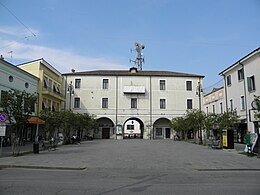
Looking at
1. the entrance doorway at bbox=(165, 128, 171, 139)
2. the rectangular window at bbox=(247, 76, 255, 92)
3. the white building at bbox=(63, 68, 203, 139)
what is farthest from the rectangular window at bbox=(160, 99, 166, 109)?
the rectangular window at bbox=(247, 76, 255, 92)

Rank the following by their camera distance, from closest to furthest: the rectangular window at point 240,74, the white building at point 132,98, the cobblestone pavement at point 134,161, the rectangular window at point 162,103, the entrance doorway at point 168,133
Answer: the cobblestone pavement at point 134,161
the rectangular window at point 240,74
the white building at point 132,98
the rectangular window at point 162,103
the entrance doorway at point 168,133

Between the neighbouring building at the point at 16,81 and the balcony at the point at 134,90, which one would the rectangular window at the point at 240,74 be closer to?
the balcony at the point at 134,90

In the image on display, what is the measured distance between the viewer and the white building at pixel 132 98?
47875 mm

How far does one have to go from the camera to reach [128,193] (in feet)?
22.9

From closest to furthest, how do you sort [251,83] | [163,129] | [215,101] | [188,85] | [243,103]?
[251,83] < [243,103] < [215,101] < [188,85] < [163,129]

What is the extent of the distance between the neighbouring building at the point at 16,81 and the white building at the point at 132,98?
14356mm

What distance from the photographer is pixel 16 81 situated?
28.9 m

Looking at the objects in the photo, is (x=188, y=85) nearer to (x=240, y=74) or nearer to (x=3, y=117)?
(x=240, y=74)

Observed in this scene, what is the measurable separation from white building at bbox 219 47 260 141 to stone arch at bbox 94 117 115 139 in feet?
76.1

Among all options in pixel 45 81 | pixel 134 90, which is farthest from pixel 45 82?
pixel 134 90

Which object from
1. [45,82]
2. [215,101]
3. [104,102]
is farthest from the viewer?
[104,102]

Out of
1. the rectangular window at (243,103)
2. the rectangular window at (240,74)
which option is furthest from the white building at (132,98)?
the rectangular window at (243,103)

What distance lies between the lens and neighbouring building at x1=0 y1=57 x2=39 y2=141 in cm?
2623

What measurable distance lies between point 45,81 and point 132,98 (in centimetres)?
1735
